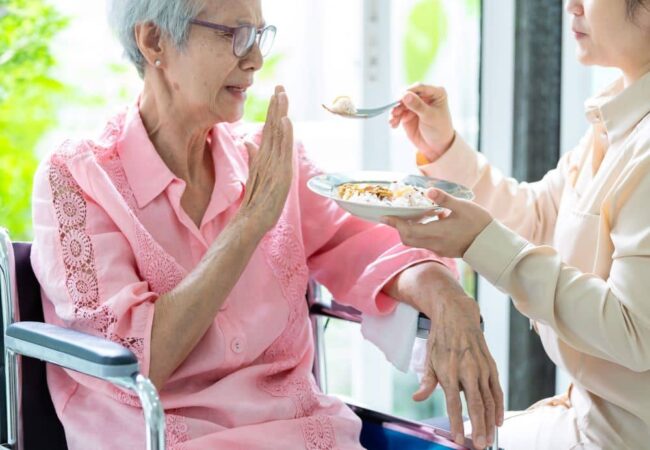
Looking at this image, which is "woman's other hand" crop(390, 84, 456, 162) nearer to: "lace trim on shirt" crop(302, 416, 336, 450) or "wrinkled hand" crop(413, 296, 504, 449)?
"wrinkled hand" crop(413, 296, 504, 449)

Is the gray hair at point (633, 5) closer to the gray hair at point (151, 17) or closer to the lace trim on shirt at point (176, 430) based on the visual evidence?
the gray hair at point (151, 17)

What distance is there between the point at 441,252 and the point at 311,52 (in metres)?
1.17

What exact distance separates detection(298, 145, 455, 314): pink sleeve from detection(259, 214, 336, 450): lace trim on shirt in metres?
0.09

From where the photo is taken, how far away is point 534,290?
1789 millimetres

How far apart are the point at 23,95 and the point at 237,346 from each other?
1.76m

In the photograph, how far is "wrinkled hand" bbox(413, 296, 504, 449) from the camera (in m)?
1.77

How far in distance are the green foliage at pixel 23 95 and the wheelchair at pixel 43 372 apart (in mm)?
1455

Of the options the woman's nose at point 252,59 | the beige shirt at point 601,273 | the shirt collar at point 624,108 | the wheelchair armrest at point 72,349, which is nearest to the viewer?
the wheelchair armrest at point 72,349

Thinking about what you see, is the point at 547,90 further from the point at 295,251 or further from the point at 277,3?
the point at 295,251

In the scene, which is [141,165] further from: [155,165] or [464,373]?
[464,373]

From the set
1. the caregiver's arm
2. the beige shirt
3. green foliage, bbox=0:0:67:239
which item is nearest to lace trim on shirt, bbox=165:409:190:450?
the beige shirt

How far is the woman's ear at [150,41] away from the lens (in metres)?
1.92

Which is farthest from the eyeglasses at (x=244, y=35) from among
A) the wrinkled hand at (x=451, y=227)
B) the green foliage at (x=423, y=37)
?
the green foliage at (x=423, y=37)

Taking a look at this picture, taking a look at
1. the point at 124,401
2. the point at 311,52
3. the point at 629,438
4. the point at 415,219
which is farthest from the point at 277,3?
the point at 629,438
